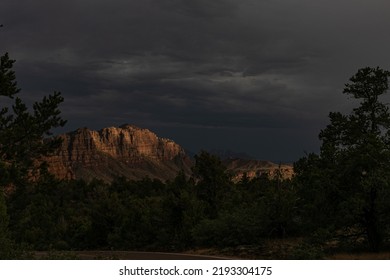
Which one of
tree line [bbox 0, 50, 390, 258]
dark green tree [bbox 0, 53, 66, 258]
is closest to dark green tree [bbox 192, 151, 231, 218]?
tree line [bbox 0, 50, 390, 258]

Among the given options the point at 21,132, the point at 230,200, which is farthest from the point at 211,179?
the point at 21,132

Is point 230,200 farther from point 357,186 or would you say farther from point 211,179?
point 357,186

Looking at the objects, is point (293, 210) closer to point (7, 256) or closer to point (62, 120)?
point (62, 120)

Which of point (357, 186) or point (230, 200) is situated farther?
point (230, 200)

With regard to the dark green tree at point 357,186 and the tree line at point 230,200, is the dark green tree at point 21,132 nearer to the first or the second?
the tree line at point 230,200

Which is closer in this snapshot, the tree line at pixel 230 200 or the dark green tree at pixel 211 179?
the tree line at pixel 230 200

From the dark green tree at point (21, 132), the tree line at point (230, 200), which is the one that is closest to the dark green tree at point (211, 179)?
the tree line at point (230, 200)

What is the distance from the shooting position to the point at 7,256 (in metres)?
17.7

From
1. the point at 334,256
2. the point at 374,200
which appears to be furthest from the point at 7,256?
the point at 374,200

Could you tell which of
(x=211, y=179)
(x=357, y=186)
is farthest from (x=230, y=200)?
(x=357, y=186)

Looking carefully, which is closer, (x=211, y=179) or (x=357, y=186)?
(x=357, y=186)

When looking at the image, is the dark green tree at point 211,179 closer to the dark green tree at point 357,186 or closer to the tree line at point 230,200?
the tree line at point 230,200

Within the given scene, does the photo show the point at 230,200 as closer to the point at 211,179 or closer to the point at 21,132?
the point at 211,179
